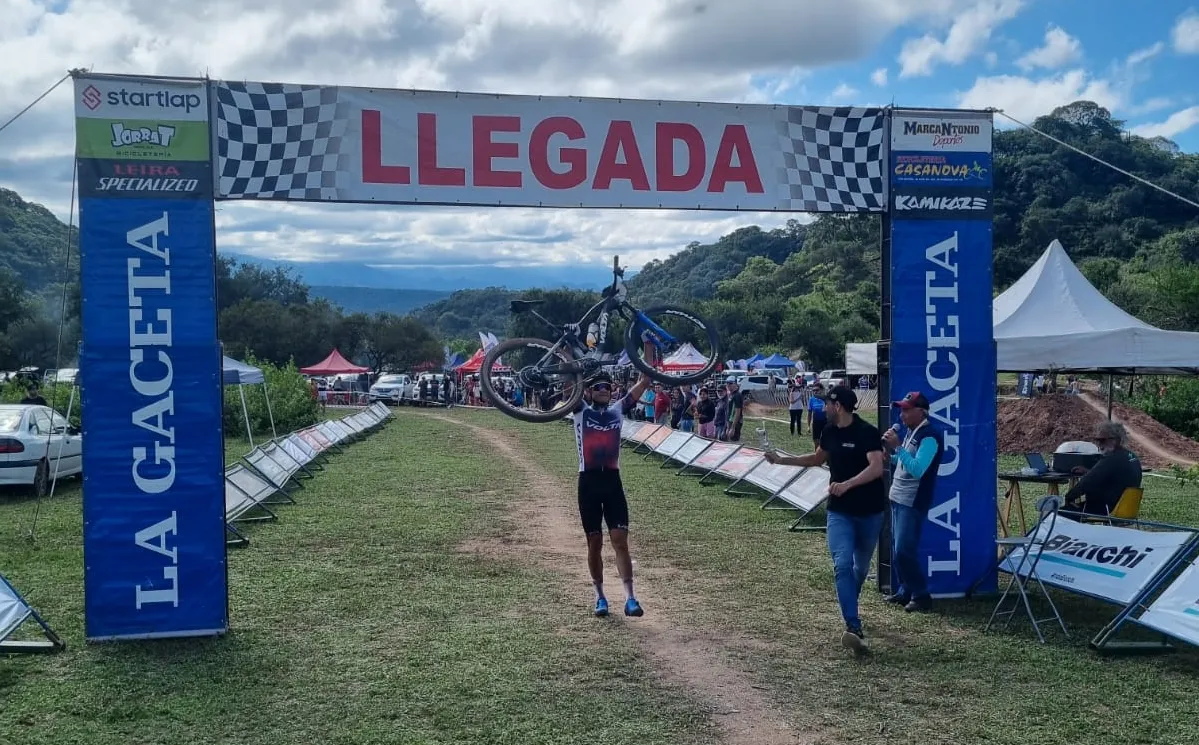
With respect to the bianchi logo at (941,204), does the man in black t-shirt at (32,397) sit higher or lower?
lower

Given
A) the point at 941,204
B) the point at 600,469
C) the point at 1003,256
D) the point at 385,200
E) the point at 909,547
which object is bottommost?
the point at 909,547

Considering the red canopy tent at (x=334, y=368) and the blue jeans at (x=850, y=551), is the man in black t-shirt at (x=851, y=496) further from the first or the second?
the red canopy tent at (x=334, y=368)

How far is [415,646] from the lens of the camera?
21.7 feet

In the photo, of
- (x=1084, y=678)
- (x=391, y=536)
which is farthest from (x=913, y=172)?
(x=391, y=536)

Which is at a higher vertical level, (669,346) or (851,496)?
(669,346)

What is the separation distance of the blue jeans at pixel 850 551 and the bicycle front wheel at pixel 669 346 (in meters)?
1.76

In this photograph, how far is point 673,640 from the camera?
682 cm

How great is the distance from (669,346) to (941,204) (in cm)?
271

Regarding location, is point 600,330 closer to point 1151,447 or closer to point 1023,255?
point 1151,447

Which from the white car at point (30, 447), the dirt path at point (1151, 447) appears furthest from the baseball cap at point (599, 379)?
the dirt path at point (1151, 447)

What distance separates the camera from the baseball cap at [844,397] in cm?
674

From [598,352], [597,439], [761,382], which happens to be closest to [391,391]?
[761,382]

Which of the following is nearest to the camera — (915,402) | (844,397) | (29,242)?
(844,397)

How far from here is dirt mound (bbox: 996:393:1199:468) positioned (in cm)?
1944
